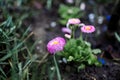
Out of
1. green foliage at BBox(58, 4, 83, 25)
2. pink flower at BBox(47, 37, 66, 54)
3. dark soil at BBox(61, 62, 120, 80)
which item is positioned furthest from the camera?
green foliage at BBox(58, 4, 83, 25)

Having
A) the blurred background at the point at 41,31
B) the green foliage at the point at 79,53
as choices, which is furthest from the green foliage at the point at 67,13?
the green foliage at the point at 79,53

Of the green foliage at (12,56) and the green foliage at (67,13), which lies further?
the green foliage at (67,13)

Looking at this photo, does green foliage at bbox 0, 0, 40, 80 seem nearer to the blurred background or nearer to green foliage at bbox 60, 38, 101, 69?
the blurred background

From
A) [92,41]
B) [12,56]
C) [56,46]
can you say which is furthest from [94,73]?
[92,41]

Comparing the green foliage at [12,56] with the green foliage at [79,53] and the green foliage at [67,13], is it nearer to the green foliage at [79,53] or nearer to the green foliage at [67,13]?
the green foliage at [79,53]

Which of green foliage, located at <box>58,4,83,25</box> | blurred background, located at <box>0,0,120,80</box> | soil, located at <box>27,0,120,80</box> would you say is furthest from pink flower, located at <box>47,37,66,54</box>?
green foliage, located at <box>58,4,83,25</box>

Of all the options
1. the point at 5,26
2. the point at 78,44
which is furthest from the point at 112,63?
the point at 5,26
